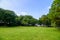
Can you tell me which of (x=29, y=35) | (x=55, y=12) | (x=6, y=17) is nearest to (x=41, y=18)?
(x=6, y=17)

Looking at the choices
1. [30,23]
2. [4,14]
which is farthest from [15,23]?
[30,23]

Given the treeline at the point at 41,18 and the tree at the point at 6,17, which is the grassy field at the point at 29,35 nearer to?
the treeline at the point at 41,18

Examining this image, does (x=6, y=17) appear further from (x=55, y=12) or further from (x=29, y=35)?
(x=29, y=35)

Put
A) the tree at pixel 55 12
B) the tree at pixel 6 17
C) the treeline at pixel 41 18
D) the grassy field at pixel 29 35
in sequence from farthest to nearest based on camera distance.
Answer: the tree at pixel 6 17 < the treeline at pixel 41 18 < the tree at pixel 55 12 < the grassy field at pixel 29 35

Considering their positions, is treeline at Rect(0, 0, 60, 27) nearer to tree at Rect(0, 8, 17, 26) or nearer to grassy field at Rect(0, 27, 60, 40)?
tree at Rect(0, 8, 17, 26)

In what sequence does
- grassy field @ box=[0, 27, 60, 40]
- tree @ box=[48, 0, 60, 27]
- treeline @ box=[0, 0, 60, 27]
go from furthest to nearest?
treeline @ box=[0, 0, 60, 27] < tree @ box=[48, 0, 60, 27] < grassy field @ box=[0, 27, 60, 40]

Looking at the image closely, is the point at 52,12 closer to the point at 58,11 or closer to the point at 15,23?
the point at 58,11

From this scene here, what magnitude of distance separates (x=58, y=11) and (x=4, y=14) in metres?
37.5

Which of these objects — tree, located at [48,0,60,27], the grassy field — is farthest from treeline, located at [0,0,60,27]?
the grassy field

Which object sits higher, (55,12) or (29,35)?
(55,12)

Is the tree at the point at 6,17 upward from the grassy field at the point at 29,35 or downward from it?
upward

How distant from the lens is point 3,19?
60469 millimetres

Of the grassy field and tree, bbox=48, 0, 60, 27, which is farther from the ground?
tree, bbox=48, 0, 60, 27

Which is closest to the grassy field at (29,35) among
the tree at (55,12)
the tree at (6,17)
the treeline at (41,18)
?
the tree at (55,12)
